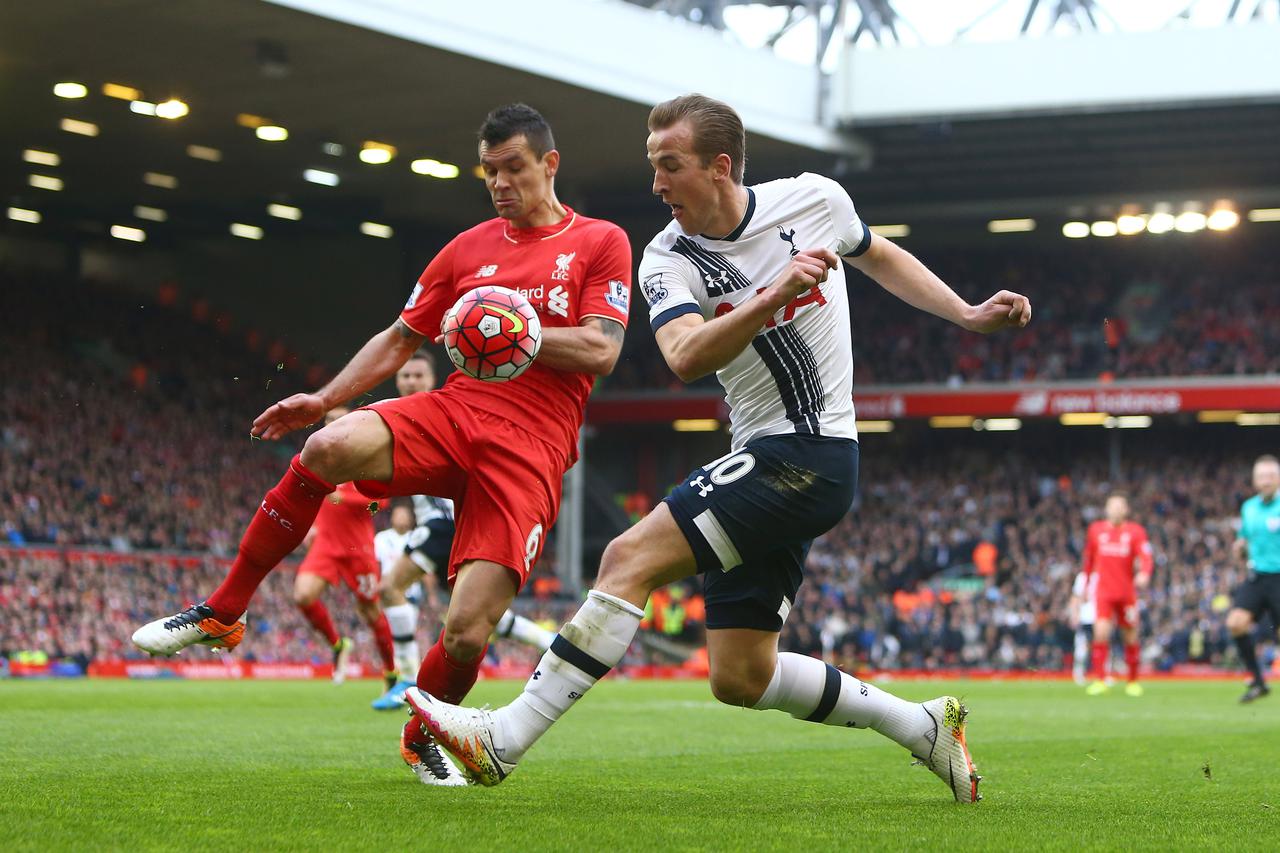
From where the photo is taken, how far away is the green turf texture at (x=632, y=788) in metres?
4.39

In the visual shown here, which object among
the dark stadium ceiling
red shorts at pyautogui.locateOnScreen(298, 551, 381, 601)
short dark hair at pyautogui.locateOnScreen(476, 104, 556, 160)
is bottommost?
red shorts at pyautogui.locateOnScreen(298, 551, 381, 601)

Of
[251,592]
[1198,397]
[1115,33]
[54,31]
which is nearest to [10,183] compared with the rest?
[54,31]

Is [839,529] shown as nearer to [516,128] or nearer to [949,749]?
[516,128]

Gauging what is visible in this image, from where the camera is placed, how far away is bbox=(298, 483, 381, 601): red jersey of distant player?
12.6m

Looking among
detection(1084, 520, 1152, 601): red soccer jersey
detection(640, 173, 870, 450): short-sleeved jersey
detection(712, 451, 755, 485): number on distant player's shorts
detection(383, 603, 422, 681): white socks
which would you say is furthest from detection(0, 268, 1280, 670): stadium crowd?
detection(712, 451, 755, 485): number on distant player's shorts

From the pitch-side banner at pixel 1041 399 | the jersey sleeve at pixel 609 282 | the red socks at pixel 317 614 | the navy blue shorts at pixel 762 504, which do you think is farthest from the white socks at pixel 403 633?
the pitch-side banner at pixel 1041 399

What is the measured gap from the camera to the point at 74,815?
185 inches

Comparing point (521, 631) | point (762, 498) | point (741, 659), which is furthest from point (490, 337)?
point (521, 631)

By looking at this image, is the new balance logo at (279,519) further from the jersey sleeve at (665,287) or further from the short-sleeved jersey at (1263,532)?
the short-sleeved jersey at (1263,532)

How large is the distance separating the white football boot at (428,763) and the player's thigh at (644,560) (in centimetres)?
145

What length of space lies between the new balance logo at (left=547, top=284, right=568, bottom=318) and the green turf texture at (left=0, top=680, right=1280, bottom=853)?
5.82 ft

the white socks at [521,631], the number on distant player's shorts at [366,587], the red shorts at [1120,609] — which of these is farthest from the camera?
the red shorts at [1120,609]

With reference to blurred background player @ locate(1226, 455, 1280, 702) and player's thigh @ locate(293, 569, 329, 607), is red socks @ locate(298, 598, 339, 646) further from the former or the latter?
blurred background player @ locate(1226, 455, 1280, 702)

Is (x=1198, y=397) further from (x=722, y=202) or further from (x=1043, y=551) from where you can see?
(x=722, y=202)
